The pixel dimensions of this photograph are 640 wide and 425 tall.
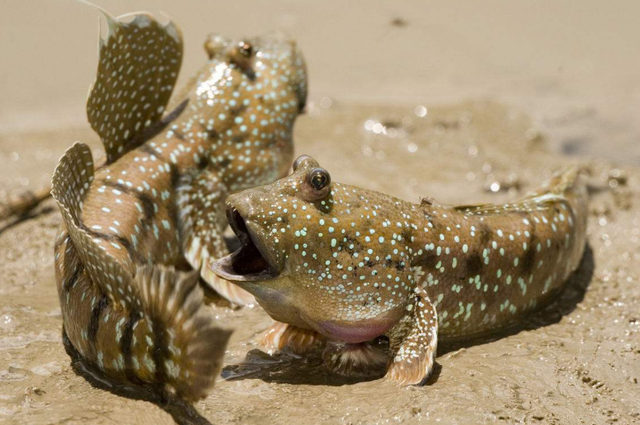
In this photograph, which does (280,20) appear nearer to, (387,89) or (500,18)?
(387,89)

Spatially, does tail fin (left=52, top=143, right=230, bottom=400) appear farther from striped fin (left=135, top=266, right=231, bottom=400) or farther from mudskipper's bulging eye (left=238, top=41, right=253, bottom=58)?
mudskipper's bulging eye (left=238, top=41, right=253, bottom=58)

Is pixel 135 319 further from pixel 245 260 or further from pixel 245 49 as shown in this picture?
pixel 245 49

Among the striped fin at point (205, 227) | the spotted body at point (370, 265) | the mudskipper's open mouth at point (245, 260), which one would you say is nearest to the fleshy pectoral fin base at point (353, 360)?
the spotted body at point (370, 265)

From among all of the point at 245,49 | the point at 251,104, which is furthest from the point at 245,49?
the point at 251,104

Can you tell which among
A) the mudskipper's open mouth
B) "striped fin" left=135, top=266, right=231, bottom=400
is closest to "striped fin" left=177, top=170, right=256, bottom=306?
the mudskipper's open mouth

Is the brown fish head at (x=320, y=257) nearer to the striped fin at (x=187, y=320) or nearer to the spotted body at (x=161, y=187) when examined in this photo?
the spotted body at (x=161, y=187)

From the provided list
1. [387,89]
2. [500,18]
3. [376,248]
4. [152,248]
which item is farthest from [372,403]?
[500,18]

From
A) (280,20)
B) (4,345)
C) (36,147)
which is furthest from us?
(280,20)

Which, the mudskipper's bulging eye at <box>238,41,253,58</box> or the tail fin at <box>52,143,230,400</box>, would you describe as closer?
the tail fin at <box>52,143,230,400</box>
